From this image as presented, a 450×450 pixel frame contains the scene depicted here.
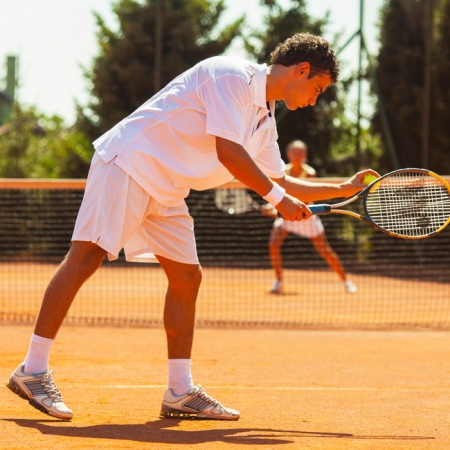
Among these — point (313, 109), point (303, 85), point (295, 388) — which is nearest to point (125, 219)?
point (303, 85)

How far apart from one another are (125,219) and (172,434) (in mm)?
975

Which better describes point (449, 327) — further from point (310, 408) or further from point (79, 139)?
point (79, 139)

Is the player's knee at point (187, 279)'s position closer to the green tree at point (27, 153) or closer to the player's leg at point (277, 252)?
the player's leg at point (277, 252)

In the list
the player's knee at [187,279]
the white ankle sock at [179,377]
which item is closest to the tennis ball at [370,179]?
the player's knee at [187,279]

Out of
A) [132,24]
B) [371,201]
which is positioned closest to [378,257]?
[132,24]

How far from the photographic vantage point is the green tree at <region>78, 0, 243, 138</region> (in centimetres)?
1841

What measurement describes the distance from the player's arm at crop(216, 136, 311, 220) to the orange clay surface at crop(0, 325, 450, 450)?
0.98 meters

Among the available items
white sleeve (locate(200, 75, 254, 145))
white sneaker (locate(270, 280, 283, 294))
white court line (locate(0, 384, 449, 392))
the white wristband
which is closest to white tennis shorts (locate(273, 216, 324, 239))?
white sneaker (locate(270, 280, 283, 294))

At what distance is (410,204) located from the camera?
4.75 metres

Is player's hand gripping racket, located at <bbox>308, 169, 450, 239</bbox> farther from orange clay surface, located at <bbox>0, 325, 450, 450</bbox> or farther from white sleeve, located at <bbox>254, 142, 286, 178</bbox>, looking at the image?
orange clay surface, located at <bbox>0, 325, 450, 450</bbox>

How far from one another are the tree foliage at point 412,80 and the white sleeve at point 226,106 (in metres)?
12.8

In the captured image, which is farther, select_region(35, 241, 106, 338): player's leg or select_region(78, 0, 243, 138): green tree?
select_region(78, 0, 243, 138): green tree

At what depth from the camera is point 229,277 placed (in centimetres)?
1275

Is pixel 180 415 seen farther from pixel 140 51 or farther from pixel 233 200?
pixel 140 51
